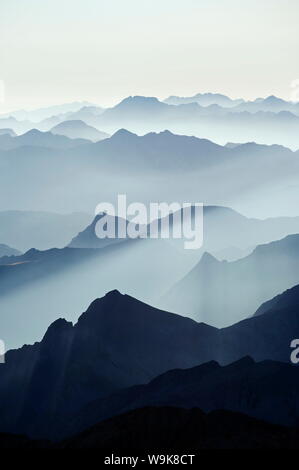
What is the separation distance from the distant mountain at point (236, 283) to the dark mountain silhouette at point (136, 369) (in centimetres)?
3965

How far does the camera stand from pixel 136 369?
97.1 metres

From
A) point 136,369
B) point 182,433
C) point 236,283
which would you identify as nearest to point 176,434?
point 182,433

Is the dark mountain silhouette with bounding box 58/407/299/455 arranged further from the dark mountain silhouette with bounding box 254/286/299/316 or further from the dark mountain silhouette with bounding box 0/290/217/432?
the dark mountain silhouette with bounding box 254/286/299/316

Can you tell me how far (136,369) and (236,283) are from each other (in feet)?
209

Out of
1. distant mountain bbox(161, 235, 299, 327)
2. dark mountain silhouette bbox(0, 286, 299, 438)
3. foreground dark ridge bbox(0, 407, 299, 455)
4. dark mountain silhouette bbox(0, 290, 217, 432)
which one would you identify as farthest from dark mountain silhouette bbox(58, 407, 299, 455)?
distant mountain bbox(161, 235, 299, 327)

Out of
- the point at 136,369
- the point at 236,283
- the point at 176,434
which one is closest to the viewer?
the point at 176,434

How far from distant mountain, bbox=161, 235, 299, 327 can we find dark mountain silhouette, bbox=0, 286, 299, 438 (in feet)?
130

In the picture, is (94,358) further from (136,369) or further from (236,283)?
(236,283)

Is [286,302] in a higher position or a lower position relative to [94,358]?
higher

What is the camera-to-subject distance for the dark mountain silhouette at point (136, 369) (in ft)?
260

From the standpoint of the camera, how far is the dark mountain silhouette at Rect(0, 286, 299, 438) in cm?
7925

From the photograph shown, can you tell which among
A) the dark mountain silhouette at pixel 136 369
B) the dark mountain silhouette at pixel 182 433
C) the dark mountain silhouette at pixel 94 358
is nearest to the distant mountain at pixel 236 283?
the dark mountain silhouette at pixel 136 369

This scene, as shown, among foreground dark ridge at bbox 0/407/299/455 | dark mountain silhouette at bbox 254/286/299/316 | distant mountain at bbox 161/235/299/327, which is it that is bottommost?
foreground dark ridge at bbox 0/407/299/455

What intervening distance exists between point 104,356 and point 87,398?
321 inches
